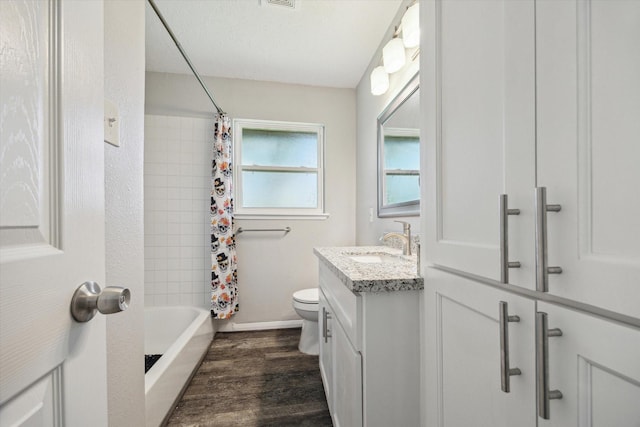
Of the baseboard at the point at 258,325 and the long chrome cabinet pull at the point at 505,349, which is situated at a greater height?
the long chrome cabinet pull at the point at 505,349

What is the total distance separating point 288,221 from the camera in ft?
8.31

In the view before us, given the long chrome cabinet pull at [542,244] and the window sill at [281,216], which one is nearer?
the long chrome cabinet pull at [542,244]

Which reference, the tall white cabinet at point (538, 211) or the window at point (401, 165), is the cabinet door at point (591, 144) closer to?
the tall white cabinet at point (538, 211)

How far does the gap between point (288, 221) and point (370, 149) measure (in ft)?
3.35

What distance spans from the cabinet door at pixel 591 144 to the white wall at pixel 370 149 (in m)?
1.11

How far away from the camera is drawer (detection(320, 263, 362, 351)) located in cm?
85

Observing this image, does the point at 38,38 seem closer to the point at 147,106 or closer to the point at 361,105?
the point at 147,106

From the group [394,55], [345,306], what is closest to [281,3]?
[394,55]

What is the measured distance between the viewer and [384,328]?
0.83m

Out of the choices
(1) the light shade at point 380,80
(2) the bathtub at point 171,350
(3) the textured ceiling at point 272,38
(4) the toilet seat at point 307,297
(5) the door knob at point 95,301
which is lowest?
(2) the bathtub at point 171,350

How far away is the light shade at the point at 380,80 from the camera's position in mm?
1764

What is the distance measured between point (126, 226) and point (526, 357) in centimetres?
113

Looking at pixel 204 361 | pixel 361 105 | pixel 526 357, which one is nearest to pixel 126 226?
pixel 526 357

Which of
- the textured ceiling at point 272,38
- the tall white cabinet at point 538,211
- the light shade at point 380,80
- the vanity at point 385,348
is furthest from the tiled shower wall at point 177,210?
the tall white cabinet at point 538,211
